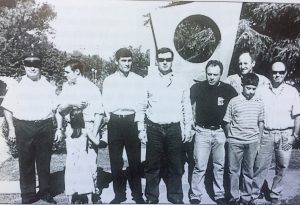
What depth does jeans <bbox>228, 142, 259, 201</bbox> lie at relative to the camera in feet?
10.0

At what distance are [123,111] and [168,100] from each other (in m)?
0.35

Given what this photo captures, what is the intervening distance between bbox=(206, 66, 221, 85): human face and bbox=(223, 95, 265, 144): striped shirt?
0.19 metres

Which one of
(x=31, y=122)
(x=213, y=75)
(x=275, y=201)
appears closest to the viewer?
(x=31, y=122)

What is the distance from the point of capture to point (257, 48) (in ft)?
10.2

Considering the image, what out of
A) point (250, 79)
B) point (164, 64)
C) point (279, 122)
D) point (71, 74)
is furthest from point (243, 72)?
point (71, 74)

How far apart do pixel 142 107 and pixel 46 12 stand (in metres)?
1.02

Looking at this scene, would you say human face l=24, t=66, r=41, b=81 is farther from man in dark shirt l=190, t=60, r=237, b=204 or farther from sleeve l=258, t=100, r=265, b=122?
sleeve l=258, t=100, r=265, b=122

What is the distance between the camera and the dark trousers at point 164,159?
2.99m

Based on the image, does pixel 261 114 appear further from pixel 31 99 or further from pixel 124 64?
pixel 31 99

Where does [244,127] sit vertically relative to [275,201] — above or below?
above

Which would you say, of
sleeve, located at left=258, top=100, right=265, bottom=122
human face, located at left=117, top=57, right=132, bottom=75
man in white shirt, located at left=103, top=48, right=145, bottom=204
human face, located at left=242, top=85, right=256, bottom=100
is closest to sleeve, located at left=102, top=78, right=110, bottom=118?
man in white shirt, located at left=103, top=48, right=145, bottom=204

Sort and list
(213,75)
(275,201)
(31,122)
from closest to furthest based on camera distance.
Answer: (31,122) < (213,75) < (275,201)

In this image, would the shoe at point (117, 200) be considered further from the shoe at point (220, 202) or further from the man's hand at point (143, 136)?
the shoe at point (220, 202)

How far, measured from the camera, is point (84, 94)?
301cm
